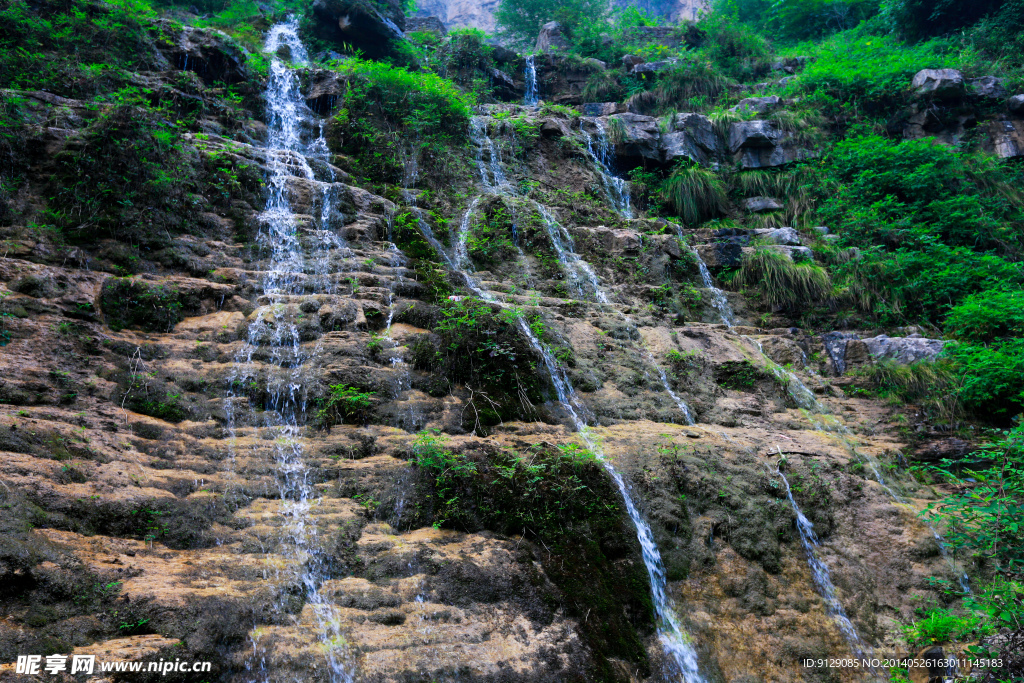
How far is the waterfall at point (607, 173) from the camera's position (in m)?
12.9

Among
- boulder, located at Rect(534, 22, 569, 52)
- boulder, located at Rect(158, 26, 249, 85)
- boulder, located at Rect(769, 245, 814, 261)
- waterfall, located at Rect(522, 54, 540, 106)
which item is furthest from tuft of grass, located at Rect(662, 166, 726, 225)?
boulder, located at Rect(158, 26, 249, 85)

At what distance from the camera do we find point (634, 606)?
486 centimetres

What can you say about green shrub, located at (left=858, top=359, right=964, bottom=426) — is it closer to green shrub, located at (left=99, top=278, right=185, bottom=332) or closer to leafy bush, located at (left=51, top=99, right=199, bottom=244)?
green shrub, located at (left=99, top=278, right=185, bottom=332)

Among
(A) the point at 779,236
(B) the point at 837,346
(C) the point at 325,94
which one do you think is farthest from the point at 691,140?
(C) the point at 325,94

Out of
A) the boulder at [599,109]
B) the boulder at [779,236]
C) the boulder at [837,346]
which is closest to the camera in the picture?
the boulder at [837,346]

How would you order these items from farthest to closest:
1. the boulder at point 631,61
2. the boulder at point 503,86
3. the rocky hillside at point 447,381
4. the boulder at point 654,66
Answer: the boulder at point 631,61, the boulder at point 503,86, the boulder at point 654,66, the rocky hillside at point 447,381

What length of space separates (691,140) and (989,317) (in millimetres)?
8473

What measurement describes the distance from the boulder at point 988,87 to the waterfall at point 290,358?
56.1 ft

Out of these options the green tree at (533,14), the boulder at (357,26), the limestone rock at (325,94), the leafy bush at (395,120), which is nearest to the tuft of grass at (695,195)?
the leafy bush at (395,120)

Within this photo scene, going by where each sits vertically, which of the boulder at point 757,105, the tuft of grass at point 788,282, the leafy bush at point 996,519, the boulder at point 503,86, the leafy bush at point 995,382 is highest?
the boulder at point 503,86

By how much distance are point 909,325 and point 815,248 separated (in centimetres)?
264

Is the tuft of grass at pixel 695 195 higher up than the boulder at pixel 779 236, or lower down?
higher up

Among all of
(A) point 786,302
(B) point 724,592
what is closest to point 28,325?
(B) point 724,592

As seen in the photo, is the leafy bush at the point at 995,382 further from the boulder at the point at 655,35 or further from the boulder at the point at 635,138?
the boulder at the point at 655,35
